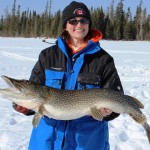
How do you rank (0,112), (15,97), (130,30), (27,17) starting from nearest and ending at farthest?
(15,97)
(0,112)
(130,30)
(27,17)

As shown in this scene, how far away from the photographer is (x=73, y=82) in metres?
2.59

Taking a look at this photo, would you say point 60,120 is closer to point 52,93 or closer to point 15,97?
point 52,93

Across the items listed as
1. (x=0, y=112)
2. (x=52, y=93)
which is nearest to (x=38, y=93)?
(x=52, y=93)

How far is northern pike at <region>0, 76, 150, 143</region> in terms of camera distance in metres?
2.49

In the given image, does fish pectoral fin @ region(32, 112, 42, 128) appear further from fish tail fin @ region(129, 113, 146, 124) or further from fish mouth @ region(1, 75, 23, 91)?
fish tail fin @ region(129, 113, 146, 124)

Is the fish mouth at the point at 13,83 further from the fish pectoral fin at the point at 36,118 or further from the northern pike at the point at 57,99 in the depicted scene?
the fish pectoral fin at the point at 36,118

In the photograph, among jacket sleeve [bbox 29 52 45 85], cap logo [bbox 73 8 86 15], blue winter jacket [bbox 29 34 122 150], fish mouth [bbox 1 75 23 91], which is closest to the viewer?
fish mouth [bbox 1 75 23 91]

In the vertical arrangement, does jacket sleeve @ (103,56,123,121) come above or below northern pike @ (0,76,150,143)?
above

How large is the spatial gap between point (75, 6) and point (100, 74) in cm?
63

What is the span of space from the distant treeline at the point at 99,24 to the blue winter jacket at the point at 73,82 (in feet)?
153

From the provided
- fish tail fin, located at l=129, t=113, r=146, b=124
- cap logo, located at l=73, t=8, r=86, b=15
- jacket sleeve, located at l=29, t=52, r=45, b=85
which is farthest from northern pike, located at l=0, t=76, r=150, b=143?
cap logo, located at l=73, t=8, r=86, b=15

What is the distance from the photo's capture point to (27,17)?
68125mm

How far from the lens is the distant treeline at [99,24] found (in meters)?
52.8

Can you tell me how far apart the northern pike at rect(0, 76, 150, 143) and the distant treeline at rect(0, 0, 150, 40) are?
153ft
